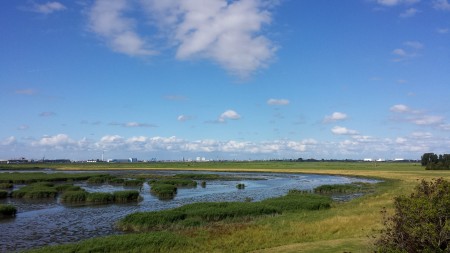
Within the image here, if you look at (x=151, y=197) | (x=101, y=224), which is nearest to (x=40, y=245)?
(x=101, y=224)

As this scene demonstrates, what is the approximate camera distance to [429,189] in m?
12.1

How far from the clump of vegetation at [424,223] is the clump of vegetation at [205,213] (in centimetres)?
1869

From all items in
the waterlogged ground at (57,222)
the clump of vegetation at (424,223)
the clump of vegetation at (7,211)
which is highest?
the clump of vegetation at (424,223)

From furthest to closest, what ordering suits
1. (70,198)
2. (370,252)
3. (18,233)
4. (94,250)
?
(70,198) < (18,233) < (94,250) < (370,252)

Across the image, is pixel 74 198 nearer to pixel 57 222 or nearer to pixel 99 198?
pixel 99 198

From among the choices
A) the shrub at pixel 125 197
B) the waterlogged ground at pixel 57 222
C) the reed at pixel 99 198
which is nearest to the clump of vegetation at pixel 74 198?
the reed at pixel 99 198

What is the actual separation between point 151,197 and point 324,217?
2917 cm

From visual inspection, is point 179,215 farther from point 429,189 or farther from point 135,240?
point 429,189

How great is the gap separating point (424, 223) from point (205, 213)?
22272 millimetres

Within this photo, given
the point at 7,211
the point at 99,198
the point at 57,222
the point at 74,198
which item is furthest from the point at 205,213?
the point at 74,198

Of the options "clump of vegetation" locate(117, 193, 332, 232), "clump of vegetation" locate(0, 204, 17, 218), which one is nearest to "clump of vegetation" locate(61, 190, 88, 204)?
"clump of vegetation" locate(0, 204, 17, 218)

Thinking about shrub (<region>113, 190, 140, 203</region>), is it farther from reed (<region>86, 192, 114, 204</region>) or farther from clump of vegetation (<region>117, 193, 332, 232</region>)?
clump of vegetation (<region>117, 193, 332, 232</region>)

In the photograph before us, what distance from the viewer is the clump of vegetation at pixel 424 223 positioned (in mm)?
11156

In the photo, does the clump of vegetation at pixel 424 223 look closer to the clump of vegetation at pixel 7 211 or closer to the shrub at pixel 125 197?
the clump of vegetation at pixel 7 211
